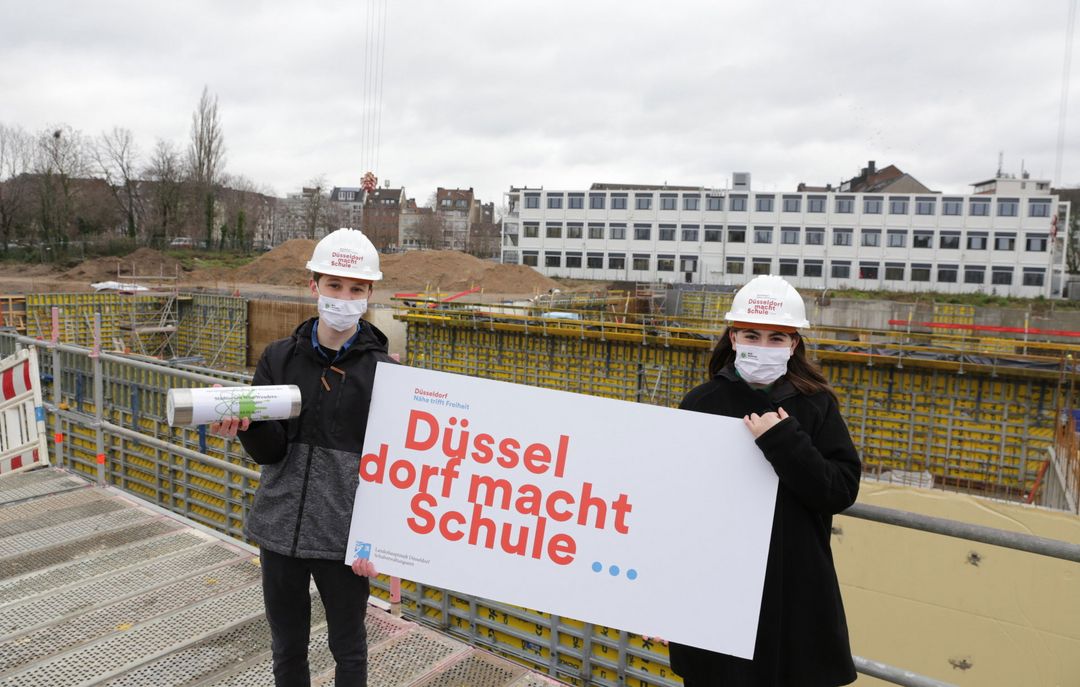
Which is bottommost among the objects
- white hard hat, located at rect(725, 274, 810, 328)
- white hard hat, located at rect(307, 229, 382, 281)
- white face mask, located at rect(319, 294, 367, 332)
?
white face mask, located at rect(319, 294, 367, 332)

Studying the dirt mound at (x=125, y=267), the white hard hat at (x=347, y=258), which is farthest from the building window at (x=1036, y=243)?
the white hard hat at (x=347, y=258)

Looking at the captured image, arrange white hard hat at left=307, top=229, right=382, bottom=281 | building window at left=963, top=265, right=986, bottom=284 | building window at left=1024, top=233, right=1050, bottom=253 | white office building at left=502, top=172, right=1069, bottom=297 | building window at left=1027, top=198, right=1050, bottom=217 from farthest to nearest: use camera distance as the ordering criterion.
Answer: building window at left=963, top=265, right=986, bottom=284, white office building at left=502, top=172, right=1069, bottom=297, building window at left=1024, top=233, right=1050, bottom=253, building window at left=1027, top=198, right=1050, bottom=217, white hard hat at left=307, top=229, right=382, bottom=281

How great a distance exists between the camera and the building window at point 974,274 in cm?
5544

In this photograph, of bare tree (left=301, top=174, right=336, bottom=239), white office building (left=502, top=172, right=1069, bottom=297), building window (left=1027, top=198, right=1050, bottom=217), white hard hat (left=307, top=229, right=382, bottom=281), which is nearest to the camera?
white hard hat (left=307, top=229, right=382, bottom=281)

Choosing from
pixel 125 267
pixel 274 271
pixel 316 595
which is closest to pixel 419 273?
pixel 274 271

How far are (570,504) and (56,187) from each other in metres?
67.7

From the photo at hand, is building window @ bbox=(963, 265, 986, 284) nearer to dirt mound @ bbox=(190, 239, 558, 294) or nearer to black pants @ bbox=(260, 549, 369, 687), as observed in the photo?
dirt mound @ bbox=(190, 239, 558, 294)

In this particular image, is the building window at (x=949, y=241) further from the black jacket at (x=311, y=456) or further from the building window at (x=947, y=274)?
the black jacket at (x=311, y=456)

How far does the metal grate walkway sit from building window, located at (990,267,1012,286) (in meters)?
62.9

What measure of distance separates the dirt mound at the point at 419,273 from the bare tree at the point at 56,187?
45.9 ft

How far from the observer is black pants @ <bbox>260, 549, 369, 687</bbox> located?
2.77 m

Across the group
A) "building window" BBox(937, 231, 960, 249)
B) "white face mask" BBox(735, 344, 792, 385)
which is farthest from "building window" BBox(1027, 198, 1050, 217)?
"white face mask" BBox(735, 344, 792, 385)

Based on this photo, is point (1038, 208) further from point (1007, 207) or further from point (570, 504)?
point (570, 504)

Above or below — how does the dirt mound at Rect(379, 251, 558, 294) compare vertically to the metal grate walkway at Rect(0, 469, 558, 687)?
above
